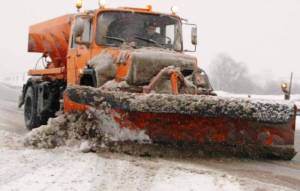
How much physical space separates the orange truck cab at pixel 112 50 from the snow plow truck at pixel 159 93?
0.01m

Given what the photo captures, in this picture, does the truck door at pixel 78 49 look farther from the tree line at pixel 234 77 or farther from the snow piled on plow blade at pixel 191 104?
the tree line at pixel 234 77

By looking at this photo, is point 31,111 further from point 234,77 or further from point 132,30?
point 234,77

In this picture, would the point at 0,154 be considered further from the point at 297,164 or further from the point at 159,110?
the point at 297,164

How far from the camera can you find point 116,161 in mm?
6605

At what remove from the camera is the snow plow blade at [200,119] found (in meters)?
6.96

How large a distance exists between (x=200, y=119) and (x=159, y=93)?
27.3 inches

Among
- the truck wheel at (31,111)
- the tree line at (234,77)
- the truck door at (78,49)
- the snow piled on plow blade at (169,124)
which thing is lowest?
the tree line at (234,77)

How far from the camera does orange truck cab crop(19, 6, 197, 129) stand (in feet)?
26.2

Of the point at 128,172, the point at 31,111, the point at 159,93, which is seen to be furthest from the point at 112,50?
the point at 31,111

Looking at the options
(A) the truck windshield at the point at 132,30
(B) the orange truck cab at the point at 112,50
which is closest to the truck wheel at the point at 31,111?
(B) the orange truck cab at the point at 112,50

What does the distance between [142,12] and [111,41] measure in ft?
2.52

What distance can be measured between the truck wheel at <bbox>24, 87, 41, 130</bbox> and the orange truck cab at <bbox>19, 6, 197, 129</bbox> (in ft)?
0.06

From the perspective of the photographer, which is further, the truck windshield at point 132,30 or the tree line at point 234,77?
the tree line at point 234,77

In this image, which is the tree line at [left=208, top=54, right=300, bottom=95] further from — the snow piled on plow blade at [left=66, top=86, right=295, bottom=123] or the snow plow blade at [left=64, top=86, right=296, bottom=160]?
the snow piled on plow blade at [left=66, top=86, right=295, bottom=123]
